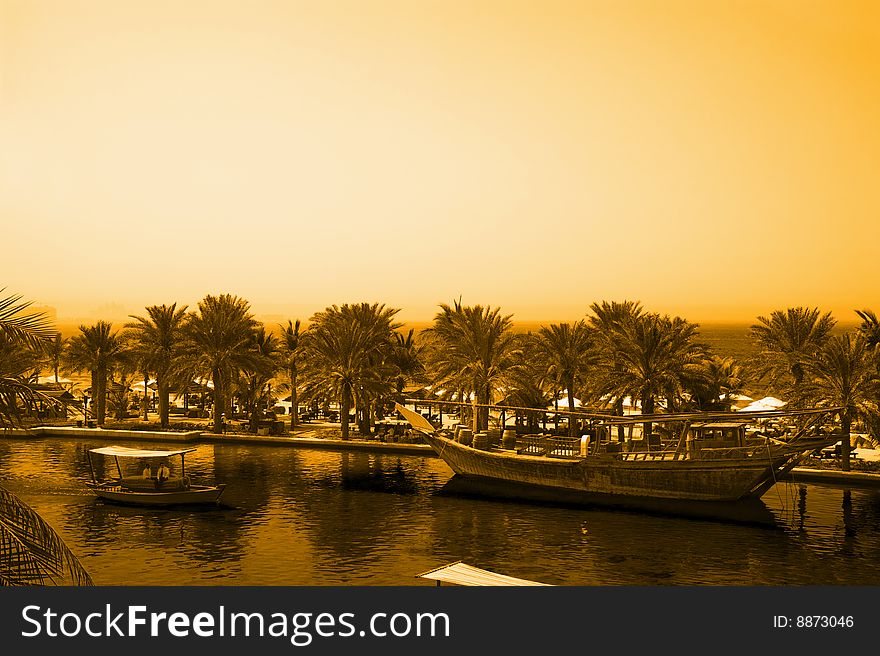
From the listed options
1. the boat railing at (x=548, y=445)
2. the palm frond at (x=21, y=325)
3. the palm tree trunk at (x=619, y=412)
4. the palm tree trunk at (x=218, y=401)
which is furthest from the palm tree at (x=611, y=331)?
the palm frond at (x=21, y=325)

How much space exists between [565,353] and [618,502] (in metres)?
16.1

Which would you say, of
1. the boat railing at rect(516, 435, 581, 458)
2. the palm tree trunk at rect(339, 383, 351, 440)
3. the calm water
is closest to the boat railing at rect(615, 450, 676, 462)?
the boat railing at rect(516, 435, 581, 458)

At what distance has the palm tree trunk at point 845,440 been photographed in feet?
135

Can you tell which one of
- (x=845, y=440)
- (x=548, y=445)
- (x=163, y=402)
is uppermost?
(x=163, y=402)

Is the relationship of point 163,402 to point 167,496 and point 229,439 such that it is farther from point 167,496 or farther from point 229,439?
point 167,496

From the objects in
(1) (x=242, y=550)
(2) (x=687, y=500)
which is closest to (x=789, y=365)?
(2) (x=687, y=500)

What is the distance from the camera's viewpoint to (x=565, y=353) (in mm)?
54844

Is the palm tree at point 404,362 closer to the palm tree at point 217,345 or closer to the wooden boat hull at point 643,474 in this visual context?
the palm tree at point 217,345

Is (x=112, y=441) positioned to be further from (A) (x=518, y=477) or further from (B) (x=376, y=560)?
(B) (x=376, y=560)

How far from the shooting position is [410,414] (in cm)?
5059

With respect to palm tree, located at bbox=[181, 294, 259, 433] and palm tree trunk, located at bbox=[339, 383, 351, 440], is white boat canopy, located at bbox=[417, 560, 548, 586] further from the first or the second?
palm tree, located at bbox=[181, 294, 259, 433]

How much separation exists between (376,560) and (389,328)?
99.7 ft

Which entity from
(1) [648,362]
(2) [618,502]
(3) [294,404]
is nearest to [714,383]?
(1) [648,362]

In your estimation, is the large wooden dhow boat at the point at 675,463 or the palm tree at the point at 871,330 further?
the palm tree at the point at 871,330
